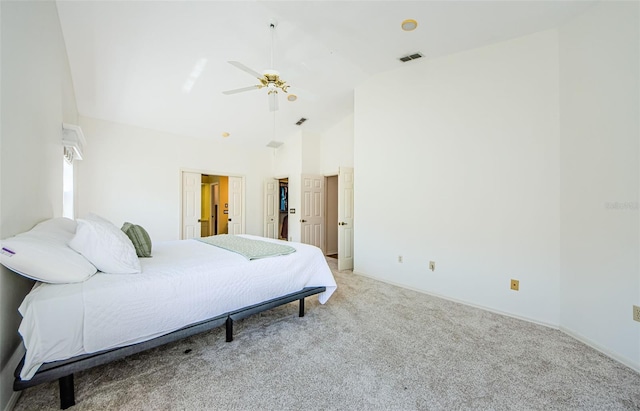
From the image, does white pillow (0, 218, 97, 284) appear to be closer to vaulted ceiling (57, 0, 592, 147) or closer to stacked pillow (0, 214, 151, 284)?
stacked pillow (0, 214, 151, 284)

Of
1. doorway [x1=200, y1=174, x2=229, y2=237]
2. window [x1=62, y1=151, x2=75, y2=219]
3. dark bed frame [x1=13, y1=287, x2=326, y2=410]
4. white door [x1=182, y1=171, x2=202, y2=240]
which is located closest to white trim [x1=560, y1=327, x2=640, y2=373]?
dark bed frame [x1=13, y1=287, x2=326, y2=410]

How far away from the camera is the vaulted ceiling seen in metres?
2.62

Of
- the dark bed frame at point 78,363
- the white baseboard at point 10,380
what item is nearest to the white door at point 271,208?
the dark bed frame at point 78,363

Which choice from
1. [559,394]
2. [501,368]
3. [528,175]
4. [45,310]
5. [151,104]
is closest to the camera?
[45,310]

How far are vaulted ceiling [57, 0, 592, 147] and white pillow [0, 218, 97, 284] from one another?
2388 mm

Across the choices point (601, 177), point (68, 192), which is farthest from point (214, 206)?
point (601, 177)

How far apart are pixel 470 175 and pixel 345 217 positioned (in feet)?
7.69

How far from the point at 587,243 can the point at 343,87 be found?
3.81m

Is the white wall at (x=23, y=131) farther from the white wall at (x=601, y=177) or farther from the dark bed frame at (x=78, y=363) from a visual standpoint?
the white wall at (x=601, y=177)

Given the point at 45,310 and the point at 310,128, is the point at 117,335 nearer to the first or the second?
the point at 45,310

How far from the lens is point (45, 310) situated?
133 cm

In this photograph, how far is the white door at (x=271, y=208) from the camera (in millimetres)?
6570

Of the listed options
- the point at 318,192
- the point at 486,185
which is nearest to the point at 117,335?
the point at 486,185

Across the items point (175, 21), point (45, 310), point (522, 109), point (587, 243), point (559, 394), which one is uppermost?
point (175, 21)
